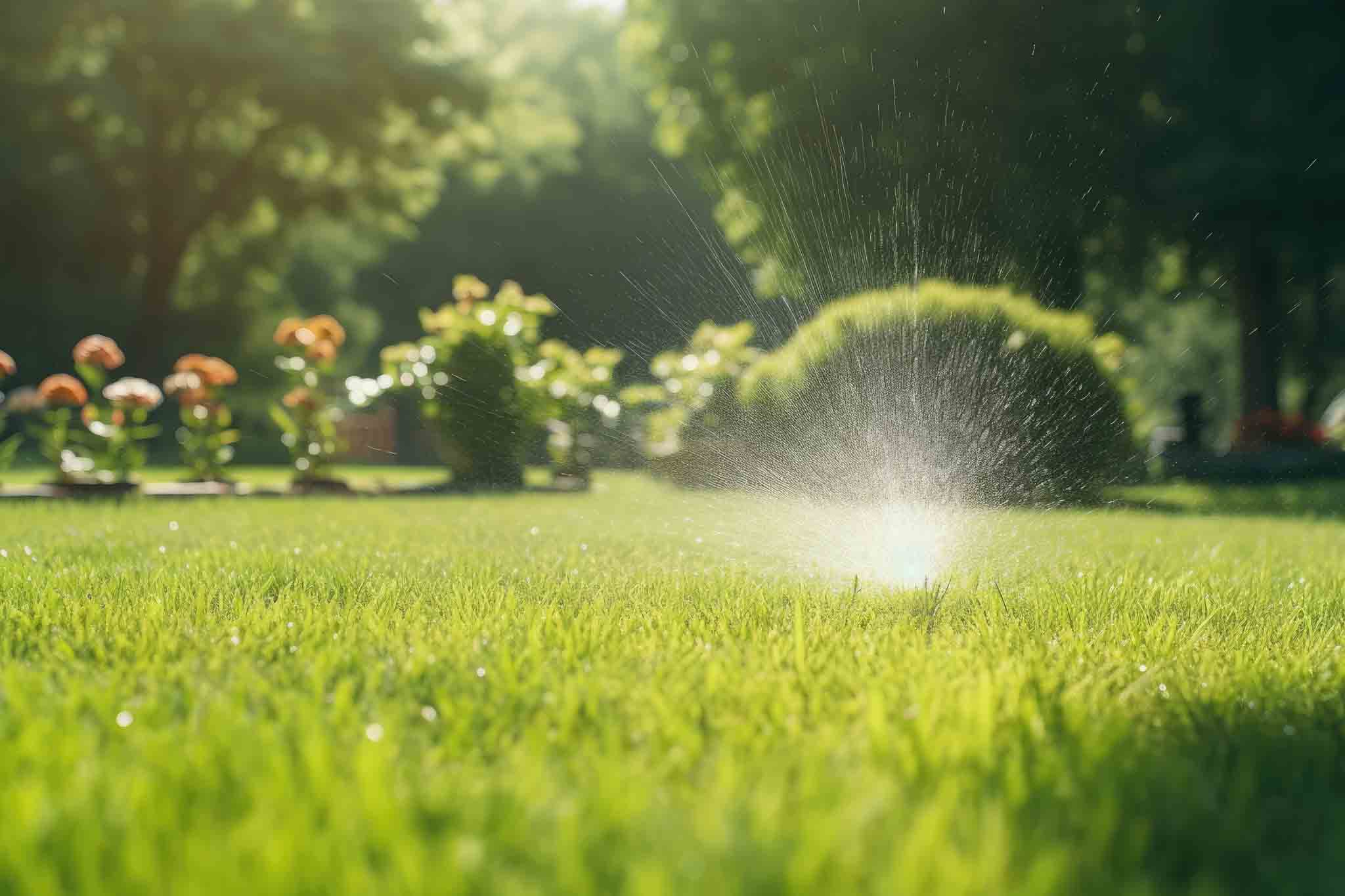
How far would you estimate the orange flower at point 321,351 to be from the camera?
31.4 feet

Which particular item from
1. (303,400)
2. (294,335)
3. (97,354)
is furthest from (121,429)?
(294,335)

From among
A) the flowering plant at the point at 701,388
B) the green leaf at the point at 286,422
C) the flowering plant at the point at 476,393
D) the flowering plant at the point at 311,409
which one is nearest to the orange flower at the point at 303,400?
the flowering plant at the point at 311,409

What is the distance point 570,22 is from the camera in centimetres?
4603

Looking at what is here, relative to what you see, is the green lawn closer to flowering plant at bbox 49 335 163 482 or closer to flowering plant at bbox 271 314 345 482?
flowering plant at bbox 49 335 163 482

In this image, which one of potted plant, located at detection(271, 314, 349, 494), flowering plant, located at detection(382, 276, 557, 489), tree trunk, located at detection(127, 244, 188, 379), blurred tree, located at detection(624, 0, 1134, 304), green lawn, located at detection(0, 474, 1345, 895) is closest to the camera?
green lawn, located at detection(0, 474, 1345, 895)

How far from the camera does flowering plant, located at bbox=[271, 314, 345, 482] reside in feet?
31.2

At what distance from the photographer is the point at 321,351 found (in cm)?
956

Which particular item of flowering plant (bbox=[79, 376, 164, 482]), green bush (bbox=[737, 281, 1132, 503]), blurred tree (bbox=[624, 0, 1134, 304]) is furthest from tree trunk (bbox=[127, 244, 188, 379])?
green bush (bbox=[737, 281, 1132, 503])

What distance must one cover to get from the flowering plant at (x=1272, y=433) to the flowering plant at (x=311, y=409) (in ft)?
43.2

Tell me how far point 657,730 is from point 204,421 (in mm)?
8541

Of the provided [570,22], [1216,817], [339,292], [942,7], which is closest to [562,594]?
[1216,817]

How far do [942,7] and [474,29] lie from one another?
44.4ft

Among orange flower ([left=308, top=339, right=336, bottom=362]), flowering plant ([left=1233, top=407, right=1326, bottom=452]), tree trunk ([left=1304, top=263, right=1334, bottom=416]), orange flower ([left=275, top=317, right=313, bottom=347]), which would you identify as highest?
tree trunk ([left=1304, top=263, right=1334, bottom=416])

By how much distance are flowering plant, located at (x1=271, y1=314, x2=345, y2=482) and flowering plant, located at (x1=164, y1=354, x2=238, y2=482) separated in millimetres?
498
